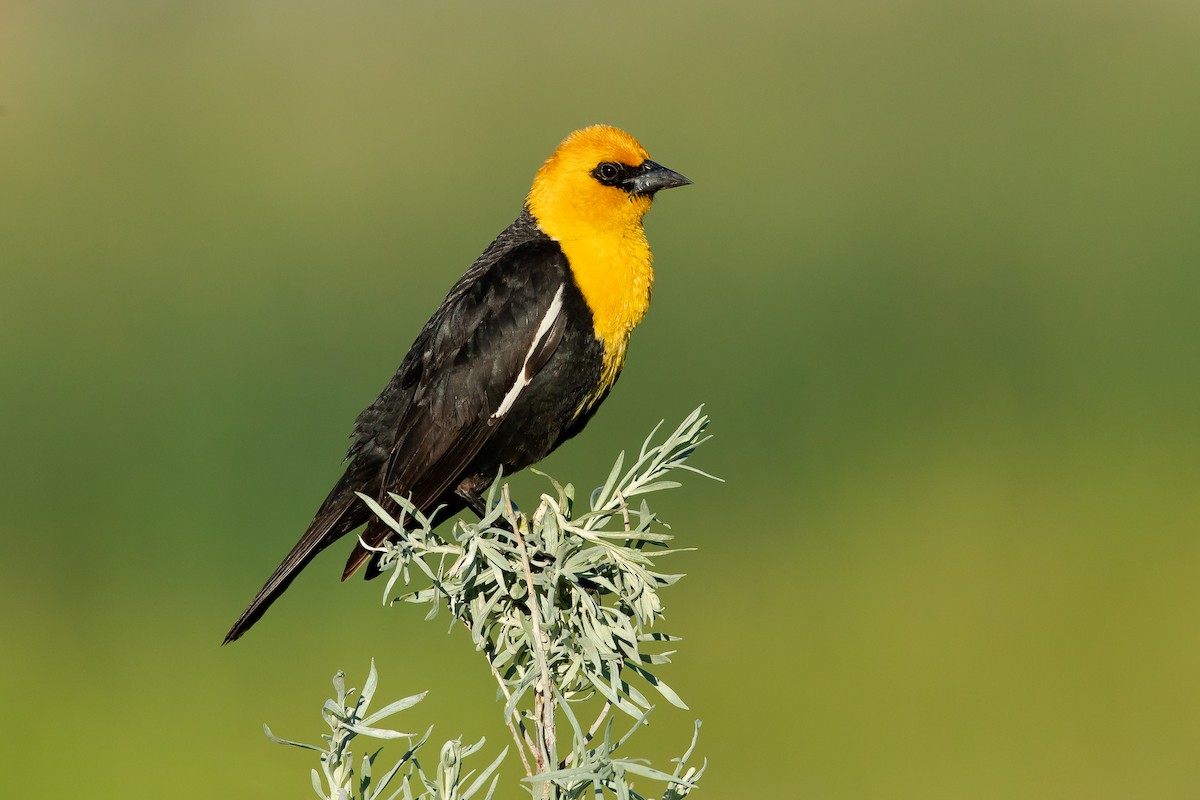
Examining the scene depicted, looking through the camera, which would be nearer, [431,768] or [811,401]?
[431,768]

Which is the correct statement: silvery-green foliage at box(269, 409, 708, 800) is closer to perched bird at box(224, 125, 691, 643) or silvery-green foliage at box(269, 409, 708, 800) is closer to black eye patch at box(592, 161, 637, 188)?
perched bird at box(224, 125, 691, 643)

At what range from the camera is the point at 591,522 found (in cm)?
170

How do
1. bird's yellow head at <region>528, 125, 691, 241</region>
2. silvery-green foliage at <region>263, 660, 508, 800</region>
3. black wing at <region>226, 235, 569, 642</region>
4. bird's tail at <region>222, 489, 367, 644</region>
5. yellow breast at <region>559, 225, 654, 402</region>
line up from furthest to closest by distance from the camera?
bird's yellow head at <region>528, 125, 691, 241</region> → yellow breast at <region>559, 225, 654, 402</region> → black wing at <region>226, 235, 569, 642</region> → bird's tail at <region>222, 489, 367, 644</region> → silvery-green foliage at <region>263, 660, 508, 800</region>

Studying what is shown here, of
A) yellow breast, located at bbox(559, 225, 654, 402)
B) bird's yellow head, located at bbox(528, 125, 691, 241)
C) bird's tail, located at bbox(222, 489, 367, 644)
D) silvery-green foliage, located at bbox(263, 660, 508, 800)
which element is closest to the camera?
silvery-green foliage, located at bbox(263, 660, 508, 800)

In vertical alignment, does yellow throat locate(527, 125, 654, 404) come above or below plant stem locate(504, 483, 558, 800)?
above

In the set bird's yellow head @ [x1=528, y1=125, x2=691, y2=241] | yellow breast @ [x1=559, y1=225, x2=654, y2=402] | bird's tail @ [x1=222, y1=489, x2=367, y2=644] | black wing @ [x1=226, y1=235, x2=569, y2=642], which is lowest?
bird's tail @ [x1=222, y1=489, x2=367, y2=644]

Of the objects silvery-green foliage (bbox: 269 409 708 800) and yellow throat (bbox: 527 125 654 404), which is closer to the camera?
silvery-green foliage (bbox: 269 409 708 800)

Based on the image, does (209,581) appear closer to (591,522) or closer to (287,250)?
(287,250)

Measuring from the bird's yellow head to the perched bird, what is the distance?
0.01 metres

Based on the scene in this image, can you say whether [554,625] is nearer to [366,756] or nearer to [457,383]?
[366,756]

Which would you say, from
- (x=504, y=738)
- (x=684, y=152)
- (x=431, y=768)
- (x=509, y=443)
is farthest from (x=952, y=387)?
(x=509, y=443)

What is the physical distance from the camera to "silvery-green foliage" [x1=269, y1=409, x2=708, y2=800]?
143 cm

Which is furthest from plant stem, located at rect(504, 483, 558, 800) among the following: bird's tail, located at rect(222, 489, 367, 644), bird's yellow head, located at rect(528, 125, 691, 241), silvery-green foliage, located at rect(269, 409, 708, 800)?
bird's yellow head, located at rect(528, 125, 691, 241)

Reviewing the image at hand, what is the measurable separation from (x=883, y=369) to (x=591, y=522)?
493 cm
